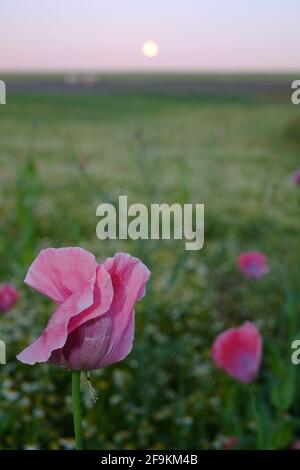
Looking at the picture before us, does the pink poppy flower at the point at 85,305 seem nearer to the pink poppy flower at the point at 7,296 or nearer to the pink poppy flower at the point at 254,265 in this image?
the pink poppy flower at the point at 7,296

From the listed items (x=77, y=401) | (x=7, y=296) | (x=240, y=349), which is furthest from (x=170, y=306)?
(x=77, y=401)

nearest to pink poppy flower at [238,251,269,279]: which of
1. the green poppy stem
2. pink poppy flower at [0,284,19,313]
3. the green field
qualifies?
the green field

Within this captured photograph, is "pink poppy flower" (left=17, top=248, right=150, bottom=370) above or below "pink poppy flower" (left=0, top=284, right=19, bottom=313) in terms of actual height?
below

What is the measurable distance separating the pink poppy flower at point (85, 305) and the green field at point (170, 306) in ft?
1.39

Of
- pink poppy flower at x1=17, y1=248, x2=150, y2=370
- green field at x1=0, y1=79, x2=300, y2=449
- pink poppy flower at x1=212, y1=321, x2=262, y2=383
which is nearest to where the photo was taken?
pink poppy flower at x1=17, y1=248, x2=150, y2=370

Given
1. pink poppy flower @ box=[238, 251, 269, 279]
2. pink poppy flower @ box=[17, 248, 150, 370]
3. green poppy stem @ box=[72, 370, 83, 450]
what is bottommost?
green poppy stem @ box=[72, 370, 83, 450]

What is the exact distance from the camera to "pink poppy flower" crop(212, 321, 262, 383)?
1020 millimetres

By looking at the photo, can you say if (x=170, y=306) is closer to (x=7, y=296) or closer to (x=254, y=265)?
(x=254, y=265)

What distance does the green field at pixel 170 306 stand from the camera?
143cm

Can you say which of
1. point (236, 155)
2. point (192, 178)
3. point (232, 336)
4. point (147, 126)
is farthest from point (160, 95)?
point (232, 336)

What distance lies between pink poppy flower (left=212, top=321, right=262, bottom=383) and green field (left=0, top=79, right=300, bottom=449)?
2.1 inches

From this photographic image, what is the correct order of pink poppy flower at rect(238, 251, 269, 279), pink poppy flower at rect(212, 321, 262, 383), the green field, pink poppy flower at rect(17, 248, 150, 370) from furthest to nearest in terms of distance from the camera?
1. pink poppy flower at rect(238, 251, 269, 279)
2. the green field
3. pink poppy flower at rect(212, 321, 262, 383)
4. pink poppy flower at rect(17, 248, 150, 370)

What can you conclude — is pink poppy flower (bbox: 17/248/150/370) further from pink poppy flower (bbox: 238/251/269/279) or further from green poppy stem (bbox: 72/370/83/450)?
pink poppy flower (bbox: 238/251/269/279)

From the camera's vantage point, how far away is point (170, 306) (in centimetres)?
234
